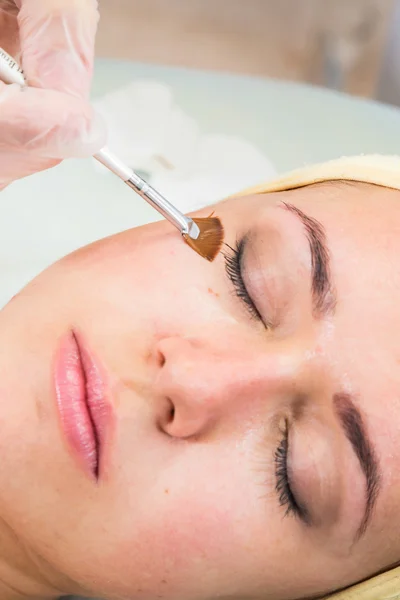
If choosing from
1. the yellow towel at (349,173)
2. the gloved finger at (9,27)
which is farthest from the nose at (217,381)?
the gloved finger at (9,27)

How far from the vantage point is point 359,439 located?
0.77 metres

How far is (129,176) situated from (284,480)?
42 cm

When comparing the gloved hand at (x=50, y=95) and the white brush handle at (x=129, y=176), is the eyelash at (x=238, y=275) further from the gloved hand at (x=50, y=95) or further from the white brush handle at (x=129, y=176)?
the gloved hand at (x=50, y=95)

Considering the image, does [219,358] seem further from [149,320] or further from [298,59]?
[298,59]

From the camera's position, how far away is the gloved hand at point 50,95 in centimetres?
77

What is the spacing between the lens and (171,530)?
30.0 inches

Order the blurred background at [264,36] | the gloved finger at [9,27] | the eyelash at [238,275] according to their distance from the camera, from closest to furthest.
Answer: the eyelash at [238,275] → the gloved finger at [9,27] → the blurred background at [264,36]

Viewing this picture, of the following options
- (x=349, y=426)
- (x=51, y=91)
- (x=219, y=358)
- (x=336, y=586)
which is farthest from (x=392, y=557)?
(x=51, y=91)

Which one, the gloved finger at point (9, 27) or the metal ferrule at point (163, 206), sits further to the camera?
the gloved finger at point (9, 27)

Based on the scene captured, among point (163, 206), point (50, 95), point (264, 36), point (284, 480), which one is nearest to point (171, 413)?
point (284, 480)

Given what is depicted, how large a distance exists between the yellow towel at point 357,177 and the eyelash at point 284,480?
186 millimetres

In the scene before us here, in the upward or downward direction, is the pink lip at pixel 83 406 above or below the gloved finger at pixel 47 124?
below

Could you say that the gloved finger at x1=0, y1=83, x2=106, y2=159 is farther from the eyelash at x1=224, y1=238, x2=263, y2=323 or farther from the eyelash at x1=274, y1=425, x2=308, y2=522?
the eyelash at x1=274, y1=425, x2=308, y2=522

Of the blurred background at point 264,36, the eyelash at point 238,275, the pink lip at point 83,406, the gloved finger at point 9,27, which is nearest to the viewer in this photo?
the pink lip at point 83,406
